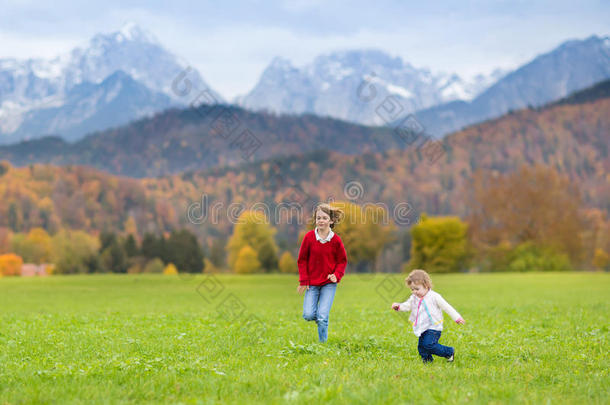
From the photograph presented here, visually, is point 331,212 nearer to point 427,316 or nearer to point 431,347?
point 427,316

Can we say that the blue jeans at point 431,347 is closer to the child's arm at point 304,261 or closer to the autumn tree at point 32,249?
the child's arm at point 304,261

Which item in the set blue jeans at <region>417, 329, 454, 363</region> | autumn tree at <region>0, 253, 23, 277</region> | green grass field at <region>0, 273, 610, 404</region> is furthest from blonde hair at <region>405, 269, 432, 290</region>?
autumn tree at <region>0, 253, 23, 277</region>

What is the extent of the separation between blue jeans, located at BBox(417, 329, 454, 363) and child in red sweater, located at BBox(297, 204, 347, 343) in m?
2.49

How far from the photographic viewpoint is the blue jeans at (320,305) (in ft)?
38.0

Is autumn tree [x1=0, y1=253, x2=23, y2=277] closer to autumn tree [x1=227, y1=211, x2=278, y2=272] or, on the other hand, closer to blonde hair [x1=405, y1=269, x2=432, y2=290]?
autumn tree [x1=227, y1=211, x2=278, y2=272]

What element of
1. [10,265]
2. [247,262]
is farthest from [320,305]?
[10,265]

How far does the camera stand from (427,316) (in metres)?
9.62

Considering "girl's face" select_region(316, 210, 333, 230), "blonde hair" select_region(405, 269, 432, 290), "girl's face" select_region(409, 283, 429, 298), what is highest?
"girl's face" select_region(316, 210, 333, 230)

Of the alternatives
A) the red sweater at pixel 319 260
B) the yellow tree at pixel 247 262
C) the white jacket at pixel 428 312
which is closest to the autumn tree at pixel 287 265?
the yellow tree at pixel 247 262

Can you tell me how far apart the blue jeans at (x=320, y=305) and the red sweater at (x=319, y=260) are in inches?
7.0

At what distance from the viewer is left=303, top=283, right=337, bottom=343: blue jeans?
11.6 metres

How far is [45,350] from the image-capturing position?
11047mm

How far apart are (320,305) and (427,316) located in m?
2.73

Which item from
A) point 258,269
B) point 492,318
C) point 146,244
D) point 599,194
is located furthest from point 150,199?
point 492,318
